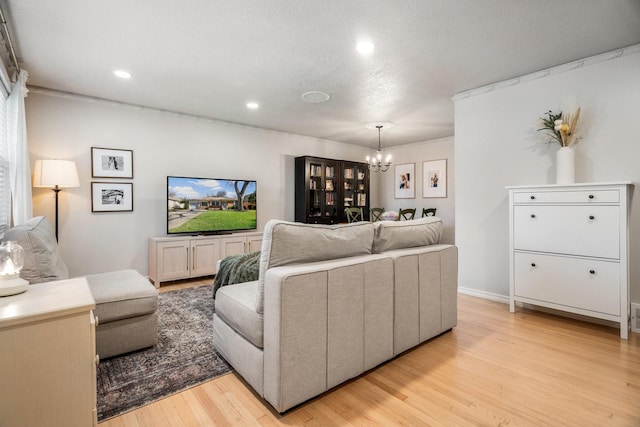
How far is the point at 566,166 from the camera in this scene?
2.89 m

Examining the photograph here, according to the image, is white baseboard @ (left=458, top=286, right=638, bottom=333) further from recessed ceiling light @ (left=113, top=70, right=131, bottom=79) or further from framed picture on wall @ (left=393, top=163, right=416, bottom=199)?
recessed ceiling light @ (left=113, top=70, right=131, bottom=79)

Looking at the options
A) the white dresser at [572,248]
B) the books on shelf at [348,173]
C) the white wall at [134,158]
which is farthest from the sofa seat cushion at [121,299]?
the books on shelf at [348,173]

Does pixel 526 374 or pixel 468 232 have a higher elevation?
pixel 468 232

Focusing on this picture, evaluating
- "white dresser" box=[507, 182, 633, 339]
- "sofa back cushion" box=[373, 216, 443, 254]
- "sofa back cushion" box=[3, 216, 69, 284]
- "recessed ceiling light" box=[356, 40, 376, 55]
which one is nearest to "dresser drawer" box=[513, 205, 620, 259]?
"white dresser" box=[507, 182, 633, 339]

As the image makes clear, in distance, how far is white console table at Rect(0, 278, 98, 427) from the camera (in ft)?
3.68

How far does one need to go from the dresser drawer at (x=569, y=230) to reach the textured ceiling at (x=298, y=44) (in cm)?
146

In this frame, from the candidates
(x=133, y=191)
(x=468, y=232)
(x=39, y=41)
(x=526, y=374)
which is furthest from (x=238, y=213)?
(x=526, y=374)

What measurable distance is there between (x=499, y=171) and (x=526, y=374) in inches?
89.9

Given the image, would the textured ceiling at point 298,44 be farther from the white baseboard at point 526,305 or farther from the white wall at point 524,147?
the white baseboard at point 526,305

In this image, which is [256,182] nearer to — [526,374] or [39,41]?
[39,41]

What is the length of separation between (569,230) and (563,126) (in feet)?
3.23

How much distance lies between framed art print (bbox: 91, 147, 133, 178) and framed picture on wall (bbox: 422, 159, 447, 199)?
5499mm

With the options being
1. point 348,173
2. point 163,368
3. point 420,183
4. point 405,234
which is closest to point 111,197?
point 163,368

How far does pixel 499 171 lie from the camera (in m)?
3.53
